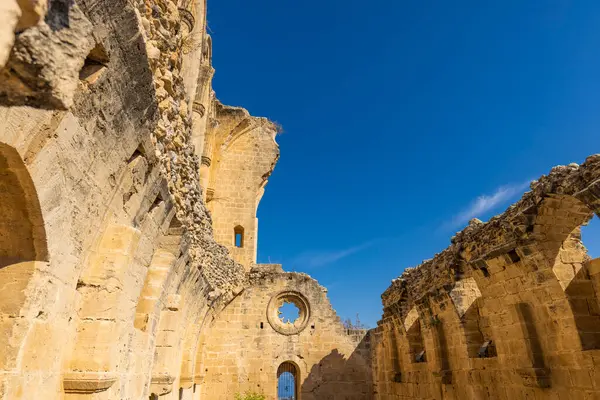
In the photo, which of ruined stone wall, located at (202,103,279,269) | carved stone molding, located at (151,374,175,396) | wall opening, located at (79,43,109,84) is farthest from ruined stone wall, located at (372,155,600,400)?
ruined stone wall, located at (202,103,279,269)

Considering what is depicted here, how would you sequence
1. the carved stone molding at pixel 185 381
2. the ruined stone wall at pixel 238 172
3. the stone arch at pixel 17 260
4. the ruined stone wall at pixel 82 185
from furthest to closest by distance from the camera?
1. the ruined stone wall at pixel 238 172
2. the carved stone molding at pixel 185 381
3. the stone arch at pixel 17 260
4. the ruined stone wall at pixel 82 185

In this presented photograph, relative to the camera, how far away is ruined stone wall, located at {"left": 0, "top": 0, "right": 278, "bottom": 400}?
1.50 m

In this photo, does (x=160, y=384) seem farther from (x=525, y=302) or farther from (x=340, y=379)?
(x=340, y=379)

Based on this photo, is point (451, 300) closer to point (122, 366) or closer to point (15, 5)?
point (122, 366)

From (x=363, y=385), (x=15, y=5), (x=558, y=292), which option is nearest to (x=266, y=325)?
(x=363, y=385)

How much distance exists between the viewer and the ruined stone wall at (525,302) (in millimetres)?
5539

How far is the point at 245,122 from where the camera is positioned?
18.8 metres

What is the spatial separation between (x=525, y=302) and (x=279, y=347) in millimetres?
10007

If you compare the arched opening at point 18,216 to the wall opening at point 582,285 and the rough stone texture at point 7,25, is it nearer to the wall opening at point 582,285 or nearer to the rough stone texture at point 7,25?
the rough stone texture at point 7,25

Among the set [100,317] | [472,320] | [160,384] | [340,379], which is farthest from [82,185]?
[340,379]

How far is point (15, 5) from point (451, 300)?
888cm

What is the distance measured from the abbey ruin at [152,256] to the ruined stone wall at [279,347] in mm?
221

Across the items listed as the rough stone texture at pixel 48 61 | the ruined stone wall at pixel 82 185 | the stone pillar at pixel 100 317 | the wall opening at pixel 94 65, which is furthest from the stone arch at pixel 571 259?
the rough stone texture at pixel 48 61

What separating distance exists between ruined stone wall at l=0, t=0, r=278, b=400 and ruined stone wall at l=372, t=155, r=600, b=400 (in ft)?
16.3
